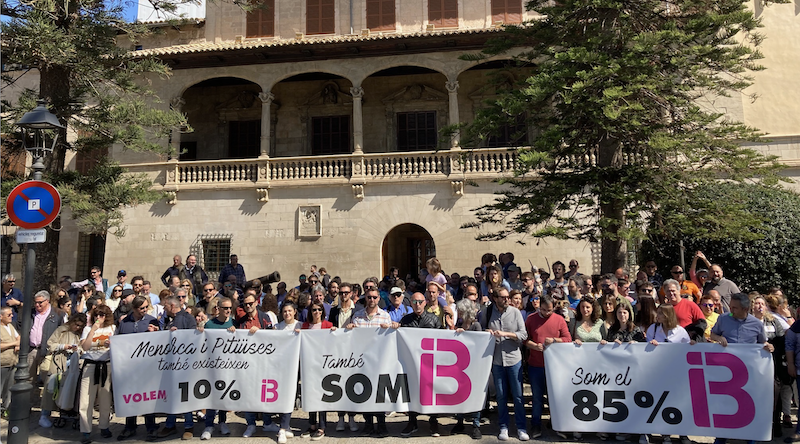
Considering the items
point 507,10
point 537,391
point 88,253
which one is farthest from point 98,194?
point 507,10

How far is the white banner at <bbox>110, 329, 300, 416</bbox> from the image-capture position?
23.2 feet

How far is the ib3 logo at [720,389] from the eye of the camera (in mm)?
6180

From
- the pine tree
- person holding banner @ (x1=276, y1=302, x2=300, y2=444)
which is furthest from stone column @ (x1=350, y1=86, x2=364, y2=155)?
person holding banner @ (x1=276, y1=302, x2=300, y2=444)

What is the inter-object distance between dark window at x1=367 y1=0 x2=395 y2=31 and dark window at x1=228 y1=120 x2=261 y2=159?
5.83m

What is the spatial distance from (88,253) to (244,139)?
7.39 metres

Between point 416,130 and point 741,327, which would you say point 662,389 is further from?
point 416,130

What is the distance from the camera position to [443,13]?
66.5 ft

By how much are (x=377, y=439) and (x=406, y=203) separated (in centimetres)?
1201

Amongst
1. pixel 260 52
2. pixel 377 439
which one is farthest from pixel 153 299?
pixel 260 52

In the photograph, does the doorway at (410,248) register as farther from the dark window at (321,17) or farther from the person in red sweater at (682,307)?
the person in red sweater at (682,307)

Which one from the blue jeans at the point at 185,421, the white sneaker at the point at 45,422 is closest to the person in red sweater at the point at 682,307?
the blue jeans at the point at 185,421

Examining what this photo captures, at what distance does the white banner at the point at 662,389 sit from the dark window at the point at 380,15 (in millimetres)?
16535

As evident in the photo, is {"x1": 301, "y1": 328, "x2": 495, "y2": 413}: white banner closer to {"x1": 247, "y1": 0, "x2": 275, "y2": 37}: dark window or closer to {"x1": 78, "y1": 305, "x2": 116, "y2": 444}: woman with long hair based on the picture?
{"x1": 78, "y1": 305, "x2": 116, "y2": 444}: woman with long hair

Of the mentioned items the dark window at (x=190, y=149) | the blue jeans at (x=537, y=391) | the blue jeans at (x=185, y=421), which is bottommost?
the blue jeans at (x=185, y=421)
